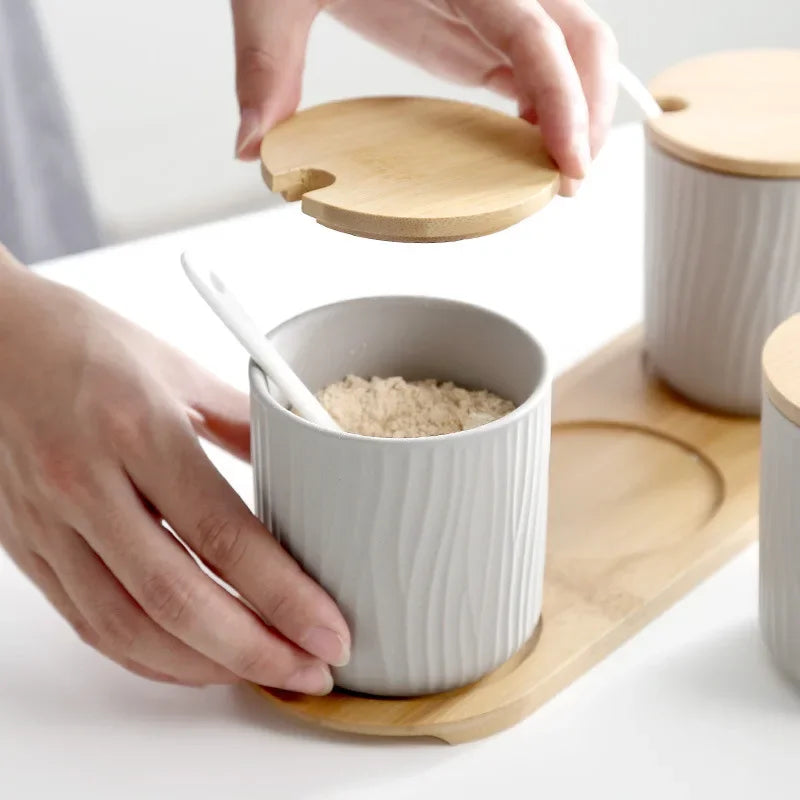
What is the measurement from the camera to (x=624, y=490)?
0.74 m

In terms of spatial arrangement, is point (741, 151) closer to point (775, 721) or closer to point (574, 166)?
point (574, 166)

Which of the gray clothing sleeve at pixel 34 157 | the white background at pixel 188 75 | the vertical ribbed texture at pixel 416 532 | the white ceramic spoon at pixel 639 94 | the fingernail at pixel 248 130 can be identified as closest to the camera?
the vertical ribbed texture at pixel 416 532

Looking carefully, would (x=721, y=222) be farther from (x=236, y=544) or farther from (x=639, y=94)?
(x=236, y=544)

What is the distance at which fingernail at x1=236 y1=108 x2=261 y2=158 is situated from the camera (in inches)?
25.6

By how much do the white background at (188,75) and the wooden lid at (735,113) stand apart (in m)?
1.01

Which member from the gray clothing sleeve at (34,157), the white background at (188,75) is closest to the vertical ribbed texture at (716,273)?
the gray clothing sleeve at (34,157)

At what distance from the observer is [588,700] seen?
601mm

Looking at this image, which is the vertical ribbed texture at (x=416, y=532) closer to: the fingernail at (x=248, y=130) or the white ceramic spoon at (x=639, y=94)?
the fingernail at (x=248, y=130)

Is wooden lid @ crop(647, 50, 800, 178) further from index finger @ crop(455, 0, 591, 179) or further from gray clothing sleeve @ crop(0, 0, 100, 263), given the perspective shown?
gray clothing sleeve @ crop(0, 0, 100, 263)

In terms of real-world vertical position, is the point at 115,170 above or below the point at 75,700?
below

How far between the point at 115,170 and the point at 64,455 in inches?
51.7

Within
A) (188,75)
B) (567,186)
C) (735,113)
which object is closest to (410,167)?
(567,186)

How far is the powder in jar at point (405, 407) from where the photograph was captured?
1.92 ft

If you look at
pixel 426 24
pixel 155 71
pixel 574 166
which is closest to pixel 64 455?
pixel 574 166
